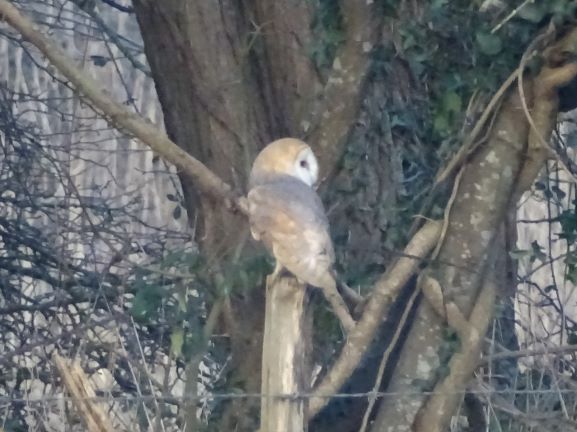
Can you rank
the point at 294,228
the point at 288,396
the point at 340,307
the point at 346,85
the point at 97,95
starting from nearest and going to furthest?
the point at 288,396
the point at 294,228
the point at 340,307
the point at 97,95
the point at 346,85

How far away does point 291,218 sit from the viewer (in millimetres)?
3145

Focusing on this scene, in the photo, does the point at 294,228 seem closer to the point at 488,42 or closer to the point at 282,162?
the point at 282,162

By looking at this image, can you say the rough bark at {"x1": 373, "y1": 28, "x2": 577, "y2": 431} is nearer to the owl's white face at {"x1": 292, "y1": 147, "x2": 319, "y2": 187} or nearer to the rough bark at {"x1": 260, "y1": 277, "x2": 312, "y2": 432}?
the owl's white face at {"x1": 292, "y1": 147, "x2": 319, "y2": 187}

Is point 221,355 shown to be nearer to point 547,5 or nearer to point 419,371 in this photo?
point 419,371

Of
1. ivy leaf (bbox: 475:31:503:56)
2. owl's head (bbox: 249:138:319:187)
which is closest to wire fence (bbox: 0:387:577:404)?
owl's head (bbox: 249:138:319:187)

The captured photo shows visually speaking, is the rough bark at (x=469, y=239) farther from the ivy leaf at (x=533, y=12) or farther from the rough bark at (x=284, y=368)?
the rough bark at (x=284, y=368)

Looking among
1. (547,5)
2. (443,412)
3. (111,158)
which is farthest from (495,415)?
(111,158)

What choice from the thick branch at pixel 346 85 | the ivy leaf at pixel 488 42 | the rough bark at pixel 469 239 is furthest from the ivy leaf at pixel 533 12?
the thick branch at pixel 346 85

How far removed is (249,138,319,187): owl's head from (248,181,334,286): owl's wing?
8cm

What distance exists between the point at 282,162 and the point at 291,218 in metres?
0.25

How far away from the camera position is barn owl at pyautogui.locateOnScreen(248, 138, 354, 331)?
309cm

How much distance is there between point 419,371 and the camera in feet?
11.9

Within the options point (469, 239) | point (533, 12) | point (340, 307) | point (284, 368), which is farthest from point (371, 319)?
point (533, 12)

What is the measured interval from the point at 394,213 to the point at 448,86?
18.4 inches
